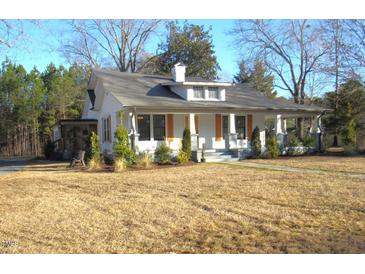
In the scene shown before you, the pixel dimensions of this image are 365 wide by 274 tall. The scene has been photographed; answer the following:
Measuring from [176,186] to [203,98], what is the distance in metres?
10.9

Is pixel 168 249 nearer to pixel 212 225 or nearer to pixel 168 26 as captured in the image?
pixel 212 225

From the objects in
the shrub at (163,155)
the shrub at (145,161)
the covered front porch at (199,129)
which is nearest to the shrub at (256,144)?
the covered front porch at (199,129)

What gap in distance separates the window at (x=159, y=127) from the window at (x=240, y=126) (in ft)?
14.9

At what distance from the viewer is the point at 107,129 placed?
2184 cm

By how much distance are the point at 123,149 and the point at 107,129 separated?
6.24m

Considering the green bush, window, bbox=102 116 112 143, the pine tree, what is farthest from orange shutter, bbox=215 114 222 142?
the pine tree

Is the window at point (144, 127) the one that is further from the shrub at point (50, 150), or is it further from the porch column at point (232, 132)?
the shrub at point (50, 150)

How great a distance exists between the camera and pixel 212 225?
6.09 m

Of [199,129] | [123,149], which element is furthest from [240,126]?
[123,149]

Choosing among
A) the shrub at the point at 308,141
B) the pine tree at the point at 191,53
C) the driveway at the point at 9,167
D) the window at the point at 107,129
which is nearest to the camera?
the driveway at the point at 9,167

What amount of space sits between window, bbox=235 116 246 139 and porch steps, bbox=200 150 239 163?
239cm

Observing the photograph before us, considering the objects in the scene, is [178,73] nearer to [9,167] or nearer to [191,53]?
[9,167]

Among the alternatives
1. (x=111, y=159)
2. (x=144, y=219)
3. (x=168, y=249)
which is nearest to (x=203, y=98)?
(x=111, y=159)

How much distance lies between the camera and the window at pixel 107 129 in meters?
21.1
